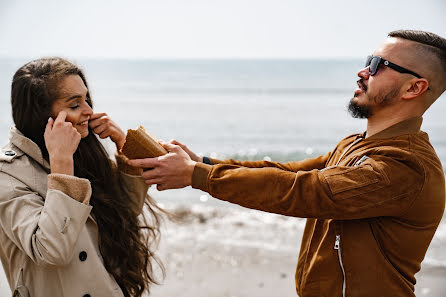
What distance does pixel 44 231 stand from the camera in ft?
7.70

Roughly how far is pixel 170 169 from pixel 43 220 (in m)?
0.82

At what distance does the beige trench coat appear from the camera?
2379 mm

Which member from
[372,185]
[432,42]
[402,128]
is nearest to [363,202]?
[372,185]

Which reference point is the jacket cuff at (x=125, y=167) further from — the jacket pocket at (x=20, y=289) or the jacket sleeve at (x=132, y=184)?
the jacket pocket at (x=20, y=289)

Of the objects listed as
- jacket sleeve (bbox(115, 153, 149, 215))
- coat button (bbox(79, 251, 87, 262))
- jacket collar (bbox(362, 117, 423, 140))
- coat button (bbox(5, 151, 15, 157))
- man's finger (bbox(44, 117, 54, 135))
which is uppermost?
jacket collar (bbox(362, 117, 423, 140))

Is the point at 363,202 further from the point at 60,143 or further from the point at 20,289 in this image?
the point at 20,289

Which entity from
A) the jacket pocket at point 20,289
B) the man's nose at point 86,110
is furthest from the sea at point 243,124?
the jacket pocket at point 20,289

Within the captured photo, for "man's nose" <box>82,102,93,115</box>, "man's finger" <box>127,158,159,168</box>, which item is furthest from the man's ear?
"man's nose" <box>82,102,93,115</box>

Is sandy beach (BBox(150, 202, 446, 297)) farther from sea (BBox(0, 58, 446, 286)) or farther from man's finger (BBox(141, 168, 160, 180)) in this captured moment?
man's finger (BBox(141, 168, 160, 180))

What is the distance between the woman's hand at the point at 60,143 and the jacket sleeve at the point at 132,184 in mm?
737

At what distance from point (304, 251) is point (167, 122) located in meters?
22.1

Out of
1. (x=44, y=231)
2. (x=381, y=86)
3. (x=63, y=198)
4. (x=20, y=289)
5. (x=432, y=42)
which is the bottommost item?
(x=20, y=289)

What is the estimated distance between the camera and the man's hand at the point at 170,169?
2.83 m

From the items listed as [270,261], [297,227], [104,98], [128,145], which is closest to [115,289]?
[128,145]
